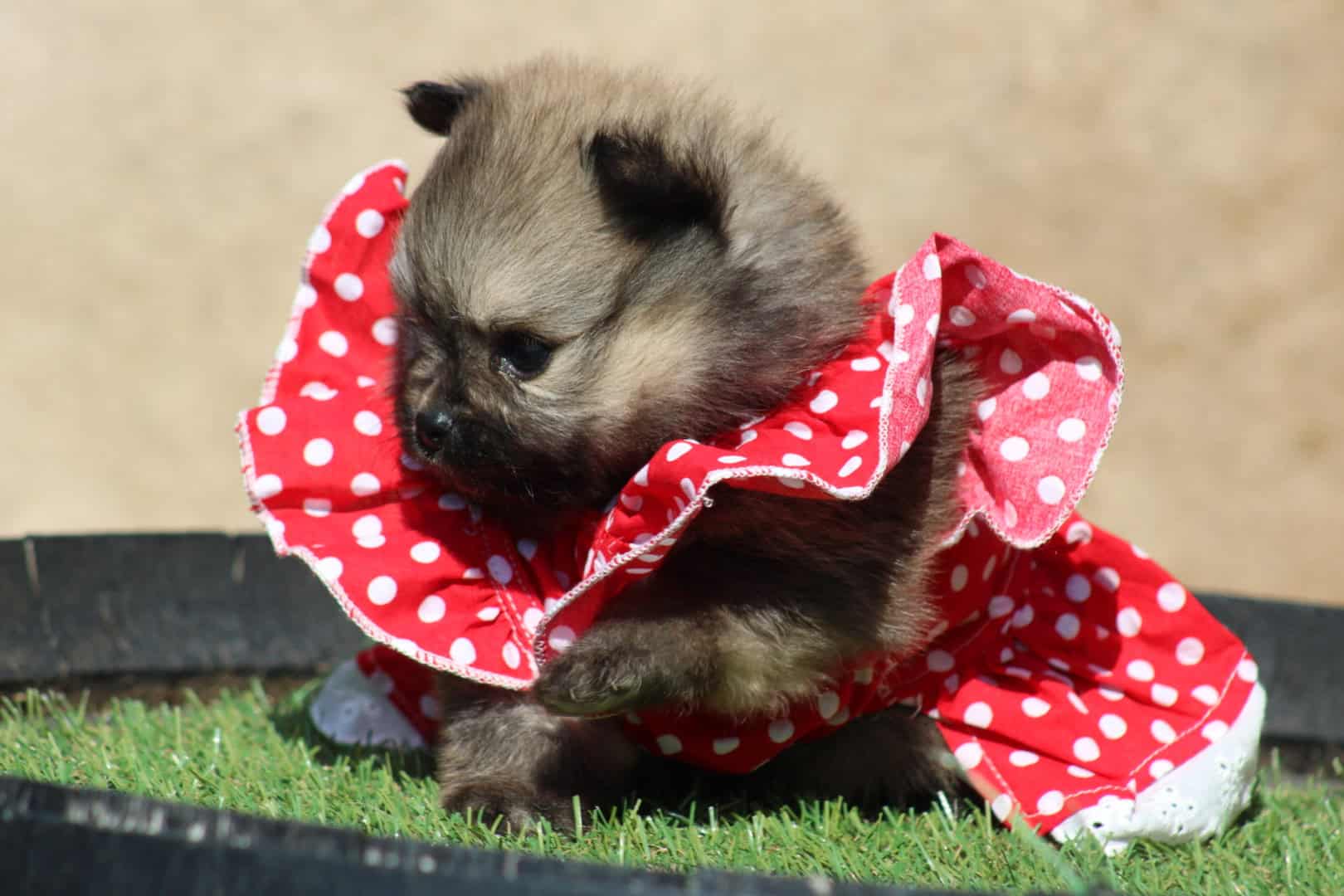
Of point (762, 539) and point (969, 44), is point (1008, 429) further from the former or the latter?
point (969, 44)

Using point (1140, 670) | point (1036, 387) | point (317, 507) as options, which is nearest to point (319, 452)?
point (317, 507)

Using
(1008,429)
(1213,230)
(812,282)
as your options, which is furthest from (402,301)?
(1213,230)

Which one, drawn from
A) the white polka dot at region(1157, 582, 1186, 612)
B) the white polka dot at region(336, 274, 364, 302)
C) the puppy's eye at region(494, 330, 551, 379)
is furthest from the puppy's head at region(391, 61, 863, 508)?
the white polka dot at region(1157, 582, 1186, 612)

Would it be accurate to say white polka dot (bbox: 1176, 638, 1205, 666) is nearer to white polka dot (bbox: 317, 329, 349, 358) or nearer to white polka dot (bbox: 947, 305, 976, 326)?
white polka dot (bbox: 947, 305, 976, 326)

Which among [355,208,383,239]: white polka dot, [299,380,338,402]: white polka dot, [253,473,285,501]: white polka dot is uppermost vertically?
[355,208,383,239]: white polka dot

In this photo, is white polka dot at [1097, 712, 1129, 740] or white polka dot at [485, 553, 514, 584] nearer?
A: white polka dot at [485, 553, 514, 584]

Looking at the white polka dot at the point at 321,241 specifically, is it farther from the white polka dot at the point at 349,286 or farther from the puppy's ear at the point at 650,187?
the puppy's ear at the point at 650,187
